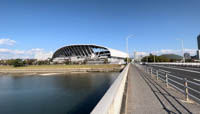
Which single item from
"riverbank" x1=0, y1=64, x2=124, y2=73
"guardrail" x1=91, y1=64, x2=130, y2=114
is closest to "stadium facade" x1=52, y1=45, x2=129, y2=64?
"riverbank" x1=0, y1=64, x2=124, y2=73

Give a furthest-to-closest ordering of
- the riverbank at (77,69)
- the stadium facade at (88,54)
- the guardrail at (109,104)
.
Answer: the stadium facade at (88,54)
the riverbank at (77,69)
the guardrail at (109,104)

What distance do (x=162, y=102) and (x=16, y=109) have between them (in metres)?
14.3

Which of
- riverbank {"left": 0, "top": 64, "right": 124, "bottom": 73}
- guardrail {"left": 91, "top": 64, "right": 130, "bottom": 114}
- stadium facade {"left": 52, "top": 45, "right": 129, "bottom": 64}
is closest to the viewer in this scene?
guardrail {"left": 91, "top": 64, "right": 130, "bottom": 114}

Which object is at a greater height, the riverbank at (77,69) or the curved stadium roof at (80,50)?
the curved stadium roof at (80,50)

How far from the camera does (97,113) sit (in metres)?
2.17

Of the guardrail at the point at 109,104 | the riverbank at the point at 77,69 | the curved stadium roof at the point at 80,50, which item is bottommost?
the riverbank at the point at 77,69

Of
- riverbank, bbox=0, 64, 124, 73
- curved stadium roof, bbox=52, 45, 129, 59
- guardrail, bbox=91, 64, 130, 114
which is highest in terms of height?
curved stadium roof, bbox=52, 45, 129, 59

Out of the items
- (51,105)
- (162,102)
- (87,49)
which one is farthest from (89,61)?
(162,102)

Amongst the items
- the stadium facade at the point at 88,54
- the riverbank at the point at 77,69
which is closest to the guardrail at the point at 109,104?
the riverbank at the point at 77,69

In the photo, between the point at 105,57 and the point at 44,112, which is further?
the point at 105,57

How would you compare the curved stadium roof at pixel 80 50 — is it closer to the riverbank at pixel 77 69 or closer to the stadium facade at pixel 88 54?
the stadium facade at pixel 88 54

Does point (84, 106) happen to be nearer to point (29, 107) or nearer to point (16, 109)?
point (29, 107)

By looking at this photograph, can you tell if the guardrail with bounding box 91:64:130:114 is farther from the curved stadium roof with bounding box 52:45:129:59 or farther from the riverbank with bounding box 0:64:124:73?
the curved stadium roof with bounding box 52:45:129:59

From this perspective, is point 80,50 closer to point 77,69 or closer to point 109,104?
point 77,69
